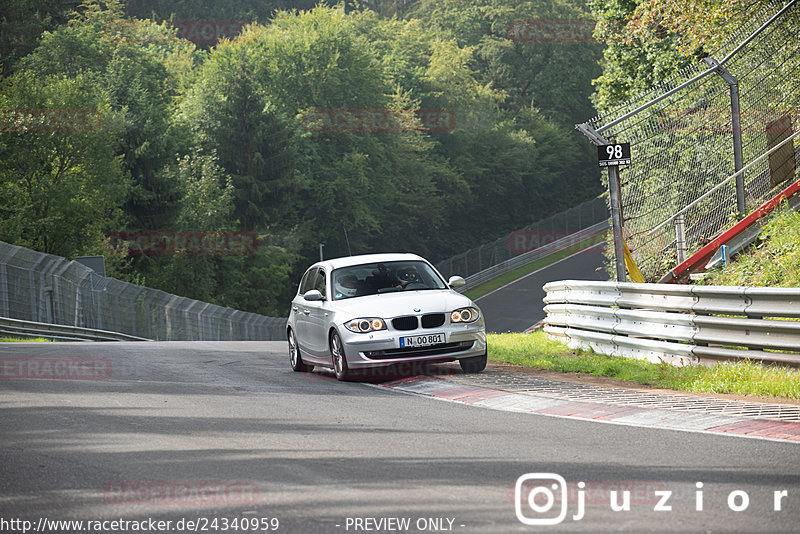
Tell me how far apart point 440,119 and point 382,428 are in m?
79.3

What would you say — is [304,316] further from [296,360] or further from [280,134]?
[280,134]

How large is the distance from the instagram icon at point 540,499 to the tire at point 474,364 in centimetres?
654

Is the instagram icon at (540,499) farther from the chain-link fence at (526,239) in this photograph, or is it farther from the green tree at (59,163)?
the chain-link fence at (526,239)

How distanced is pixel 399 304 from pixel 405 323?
0.36 meters

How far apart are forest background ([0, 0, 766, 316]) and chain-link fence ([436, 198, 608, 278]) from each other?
5.12 m

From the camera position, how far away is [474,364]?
13461 millimetres

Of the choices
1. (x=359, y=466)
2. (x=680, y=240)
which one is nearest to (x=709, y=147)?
(x=680, y=240)

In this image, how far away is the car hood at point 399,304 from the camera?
12.9 m

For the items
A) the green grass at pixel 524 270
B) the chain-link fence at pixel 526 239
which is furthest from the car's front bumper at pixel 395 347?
the chain-link fence at pixel 526 239

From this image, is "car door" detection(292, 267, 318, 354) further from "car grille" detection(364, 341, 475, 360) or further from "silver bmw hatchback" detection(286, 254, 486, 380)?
"car grille" detection(364, 341, 475, 360)

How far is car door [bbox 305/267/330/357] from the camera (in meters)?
13.7

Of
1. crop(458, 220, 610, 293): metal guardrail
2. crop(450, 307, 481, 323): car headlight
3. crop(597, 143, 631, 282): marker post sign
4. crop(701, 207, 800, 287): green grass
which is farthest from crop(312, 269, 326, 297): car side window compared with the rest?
crop(458, 220, 610, 293): metal guardrail

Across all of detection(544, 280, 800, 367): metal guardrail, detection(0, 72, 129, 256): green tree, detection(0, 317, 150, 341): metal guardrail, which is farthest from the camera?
detection(0, 72, 129, 256): green tree

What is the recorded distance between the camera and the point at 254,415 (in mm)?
9953
